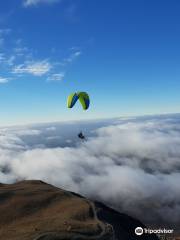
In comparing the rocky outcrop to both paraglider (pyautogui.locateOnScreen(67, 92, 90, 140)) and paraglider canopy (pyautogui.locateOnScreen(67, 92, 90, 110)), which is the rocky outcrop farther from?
paraglider canopy (pyautogui.locateOnScreen(67, 92, 90, 110))

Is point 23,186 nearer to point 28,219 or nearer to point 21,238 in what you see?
point 28,219

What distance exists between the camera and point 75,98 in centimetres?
8144

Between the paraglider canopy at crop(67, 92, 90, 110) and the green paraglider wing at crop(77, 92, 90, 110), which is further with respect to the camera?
the green paraglider wing at crop(77, 92, 90, 110)

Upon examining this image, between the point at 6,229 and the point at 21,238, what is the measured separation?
13.1 meters

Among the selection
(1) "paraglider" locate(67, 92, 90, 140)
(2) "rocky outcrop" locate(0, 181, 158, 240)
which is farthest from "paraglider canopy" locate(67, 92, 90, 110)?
(2) "rocky outcrop" locate(0, 181, 158, 240)

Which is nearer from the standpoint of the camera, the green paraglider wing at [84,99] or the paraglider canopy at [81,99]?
the paraglider canopy at [81,99]

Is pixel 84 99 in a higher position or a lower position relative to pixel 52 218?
higher

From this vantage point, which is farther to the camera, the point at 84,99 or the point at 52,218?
the point at 52,218

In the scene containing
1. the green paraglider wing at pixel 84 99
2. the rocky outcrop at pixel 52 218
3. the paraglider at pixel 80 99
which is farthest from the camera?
the green paraglider wing at pixel 84 99

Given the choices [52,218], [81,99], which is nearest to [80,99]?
[81,99]

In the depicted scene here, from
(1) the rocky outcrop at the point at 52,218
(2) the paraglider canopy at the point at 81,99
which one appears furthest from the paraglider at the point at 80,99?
(1) the rocky outcrop at the point at 52,218

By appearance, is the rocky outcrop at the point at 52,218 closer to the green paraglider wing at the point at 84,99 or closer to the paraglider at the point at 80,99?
the paraglider at the point at 80,99

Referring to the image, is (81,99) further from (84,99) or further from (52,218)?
(52,218)

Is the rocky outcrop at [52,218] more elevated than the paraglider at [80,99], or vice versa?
the paraglider at [80,99]
